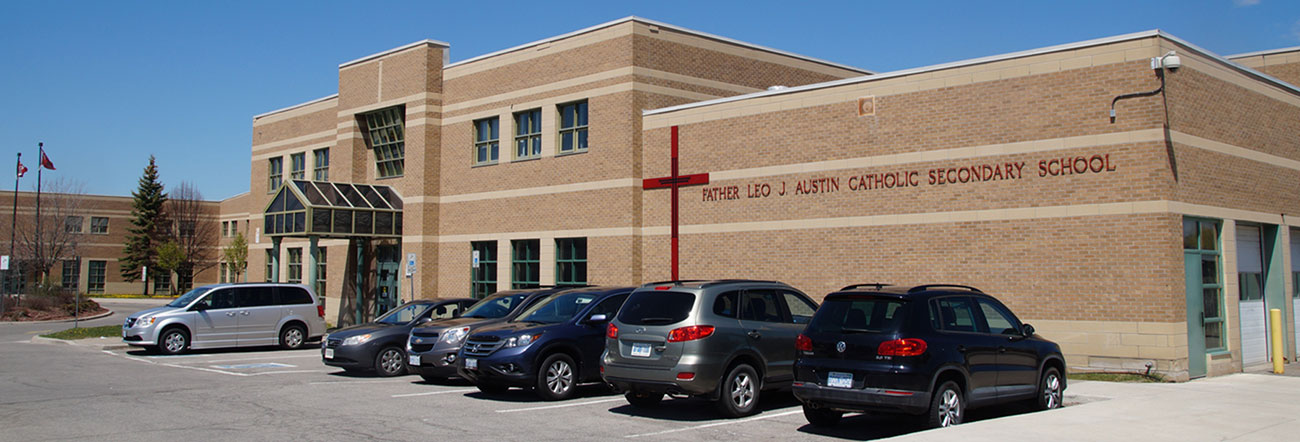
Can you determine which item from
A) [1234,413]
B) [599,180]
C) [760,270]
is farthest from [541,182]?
[1234,413]

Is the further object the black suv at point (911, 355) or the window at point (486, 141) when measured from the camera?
the window at point (486, 141)

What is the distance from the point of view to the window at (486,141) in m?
27.8

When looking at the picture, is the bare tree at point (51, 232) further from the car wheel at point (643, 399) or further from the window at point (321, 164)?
the car wheel at point (643, 399)

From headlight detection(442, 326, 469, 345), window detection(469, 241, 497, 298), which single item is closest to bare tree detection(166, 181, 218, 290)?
window detection(469, 241, 497, 298)

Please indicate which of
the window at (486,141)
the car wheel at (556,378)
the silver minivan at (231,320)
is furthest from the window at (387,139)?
the car wheel at (556,378)

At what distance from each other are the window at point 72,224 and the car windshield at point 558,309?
184 feet

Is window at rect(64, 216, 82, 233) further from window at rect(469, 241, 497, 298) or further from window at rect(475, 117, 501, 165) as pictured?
window at rect(475, 117, 501, 165)

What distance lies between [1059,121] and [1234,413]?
21.8ft

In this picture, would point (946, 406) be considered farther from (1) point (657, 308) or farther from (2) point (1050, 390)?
(1) point (657, 308)

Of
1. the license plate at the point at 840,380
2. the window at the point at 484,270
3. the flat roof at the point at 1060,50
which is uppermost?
the flat roof at the point at 1060,50

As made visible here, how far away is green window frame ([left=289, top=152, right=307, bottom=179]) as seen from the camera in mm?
37844

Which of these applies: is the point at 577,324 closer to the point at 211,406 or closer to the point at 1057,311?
the point at 211,406

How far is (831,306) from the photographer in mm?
10539

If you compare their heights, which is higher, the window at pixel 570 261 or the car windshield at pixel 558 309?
the window at pixel 570 261
